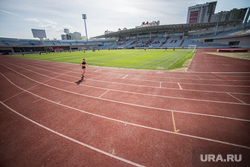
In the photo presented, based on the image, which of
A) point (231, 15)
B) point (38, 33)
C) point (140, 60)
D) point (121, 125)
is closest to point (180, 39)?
point (140, 60)

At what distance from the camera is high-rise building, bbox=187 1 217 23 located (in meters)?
109

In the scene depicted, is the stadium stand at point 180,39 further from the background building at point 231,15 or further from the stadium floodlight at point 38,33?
the background building at point 231,15

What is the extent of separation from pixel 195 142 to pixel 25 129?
23.7 feet

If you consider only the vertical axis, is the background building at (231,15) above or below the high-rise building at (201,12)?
below

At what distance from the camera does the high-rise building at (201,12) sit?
357 feet

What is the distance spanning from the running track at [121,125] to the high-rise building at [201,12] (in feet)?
491

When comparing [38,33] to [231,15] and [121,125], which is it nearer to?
[121,125]

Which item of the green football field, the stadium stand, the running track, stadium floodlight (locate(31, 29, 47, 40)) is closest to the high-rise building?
the stadium stand

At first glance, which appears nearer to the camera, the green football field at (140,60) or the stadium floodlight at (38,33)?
the green football field at (140,60)

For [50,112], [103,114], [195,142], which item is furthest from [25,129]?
[195,142]


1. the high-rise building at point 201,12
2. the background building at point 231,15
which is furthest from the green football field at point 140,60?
the high-rise building at point 201,12

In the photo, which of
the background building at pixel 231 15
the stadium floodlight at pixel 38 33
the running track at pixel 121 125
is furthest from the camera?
the background building at pixel 231 15

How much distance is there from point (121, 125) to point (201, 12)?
521ft

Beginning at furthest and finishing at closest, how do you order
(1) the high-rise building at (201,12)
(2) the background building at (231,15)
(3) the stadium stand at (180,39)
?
(1) the high-rise building at (201,12), (2) the background building at (231,15), (3) the stadium stand at (180,39)
